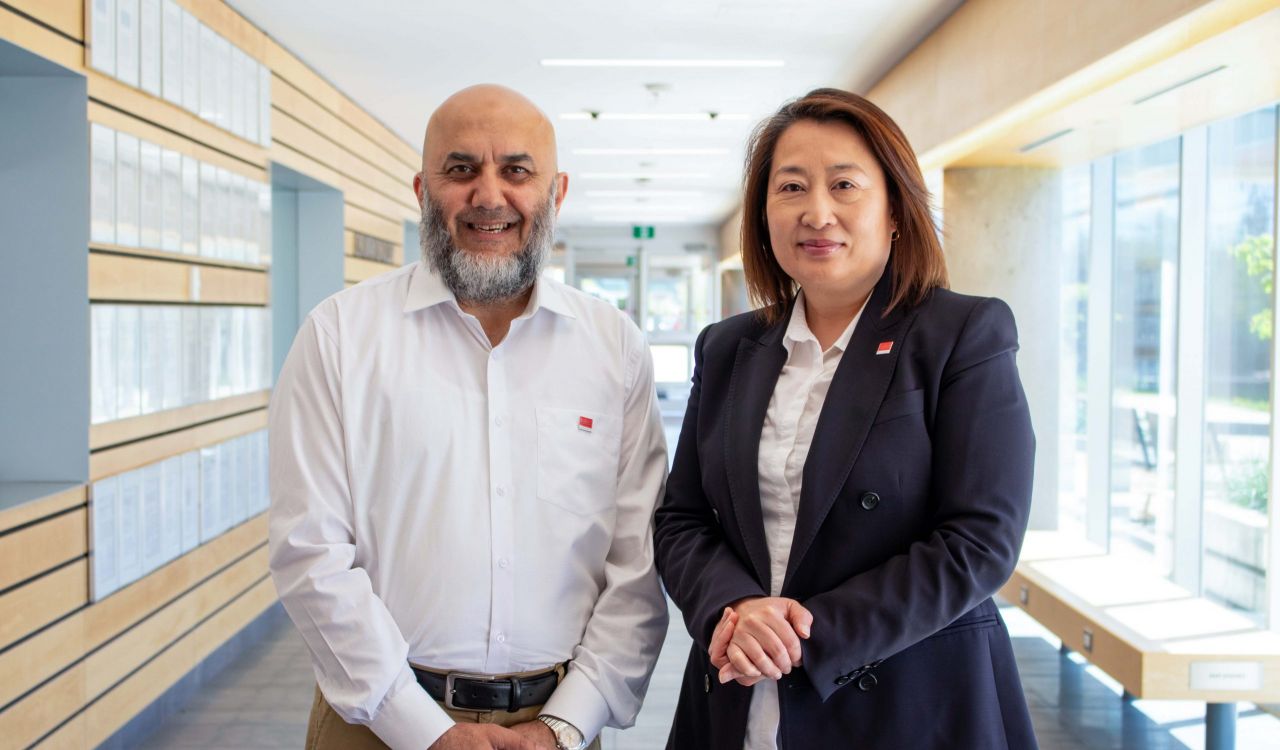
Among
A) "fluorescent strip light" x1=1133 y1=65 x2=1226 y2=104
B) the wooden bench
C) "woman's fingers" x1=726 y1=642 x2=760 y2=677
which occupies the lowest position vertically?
the wooden bench

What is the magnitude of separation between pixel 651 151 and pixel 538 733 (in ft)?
30.2

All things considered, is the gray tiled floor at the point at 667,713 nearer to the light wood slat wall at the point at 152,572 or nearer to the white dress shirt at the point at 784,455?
the light wood slat wall at the point at 152,572

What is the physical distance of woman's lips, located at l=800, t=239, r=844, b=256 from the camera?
165 cm

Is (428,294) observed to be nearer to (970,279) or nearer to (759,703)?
(759,703)

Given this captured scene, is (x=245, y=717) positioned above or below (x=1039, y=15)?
below

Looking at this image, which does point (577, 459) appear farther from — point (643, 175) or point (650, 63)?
point (643, 175)

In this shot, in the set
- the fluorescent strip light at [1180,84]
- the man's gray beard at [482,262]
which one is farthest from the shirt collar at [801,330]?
the fluorescent strip light at [1180,84]

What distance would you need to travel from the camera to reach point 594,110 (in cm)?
823

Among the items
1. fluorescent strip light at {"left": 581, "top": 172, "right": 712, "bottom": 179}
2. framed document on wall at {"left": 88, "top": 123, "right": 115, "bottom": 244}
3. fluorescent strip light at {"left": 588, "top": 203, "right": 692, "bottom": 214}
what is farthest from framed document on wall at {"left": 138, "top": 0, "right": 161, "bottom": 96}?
fluorescent strip light at {"left": 588, "top": 203, "right": 692, "bottom": 214}

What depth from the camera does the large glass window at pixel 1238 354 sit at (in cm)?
507

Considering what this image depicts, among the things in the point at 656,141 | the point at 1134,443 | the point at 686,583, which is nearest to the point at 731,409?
the point at 686,583

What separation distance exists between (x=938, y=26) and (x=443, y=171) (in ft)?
15.1

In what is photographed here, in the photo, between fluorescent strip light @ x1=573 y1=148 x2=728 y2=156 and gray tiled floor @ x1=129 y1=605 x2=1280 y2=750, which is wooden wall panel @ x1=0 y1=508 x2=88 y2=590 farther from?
fluorescent strip light @ x1=573 y1=148 x2=728 y2=156

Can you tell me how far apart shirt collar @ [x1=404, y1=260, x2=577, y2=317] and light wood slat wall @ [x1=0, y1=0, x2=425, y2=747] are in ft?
7.59
